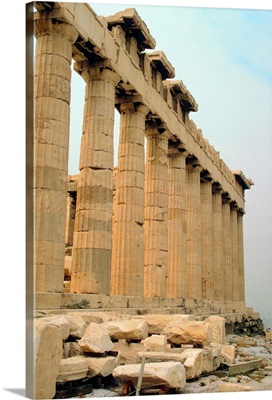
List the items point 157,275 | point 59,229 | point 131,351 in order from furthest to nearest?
point 157,275, point 59,229, point 131,351

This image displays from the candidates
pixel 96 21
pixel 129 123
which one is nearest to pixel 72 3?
pixel 96 21

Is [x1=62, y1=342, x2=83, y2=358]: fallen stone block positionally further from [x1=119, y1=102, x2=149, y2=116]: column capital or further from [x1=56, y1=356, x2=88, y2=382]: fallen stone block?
[x1=119, y1=102, x2=149, y2=116]: column capital

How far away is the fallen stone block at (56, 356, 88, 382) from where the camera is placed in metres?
8.56

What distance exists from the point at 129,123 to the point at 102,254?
6007mm

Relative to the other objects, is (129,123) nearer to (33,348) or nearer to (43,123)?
(43,123)

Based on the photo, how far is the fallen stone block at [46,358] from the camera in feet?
26.6

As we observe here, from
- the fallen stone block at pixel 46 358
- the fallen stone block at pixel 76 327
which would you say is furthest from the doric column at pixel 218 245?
the fallen stone block at pixel 46 358

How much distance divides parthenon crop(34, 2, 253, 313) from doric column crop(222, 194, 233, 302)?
349 centimetres

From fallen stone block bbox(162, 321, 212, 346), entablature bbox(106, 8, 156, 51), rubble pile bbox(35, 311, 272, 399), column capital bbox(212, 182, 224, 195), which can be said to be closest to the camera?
rubble pile bbox(35, 311, 272, 399)

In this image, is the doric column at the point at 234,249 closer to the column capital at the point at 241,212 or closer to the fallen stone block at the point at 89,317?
the column capital at the point at 241,212

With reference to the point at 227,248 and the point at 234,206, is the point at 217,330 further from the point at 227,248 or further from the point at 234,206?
the point at 234,206

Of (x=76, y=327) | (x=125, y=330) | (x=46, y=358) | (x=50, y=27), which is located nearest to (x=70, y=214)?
(x=50, y=27)

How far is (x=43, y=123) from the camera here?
14500 millimetres

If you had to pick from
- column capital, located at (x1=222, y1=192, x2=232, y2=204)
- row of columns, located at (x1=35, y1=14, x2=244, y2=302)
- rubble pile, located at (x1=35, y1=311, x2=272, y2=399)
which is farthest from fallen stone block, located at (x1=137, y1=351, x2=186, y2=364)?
column capital, located at (x1=222, y1=192, x2=232, y2=204)
